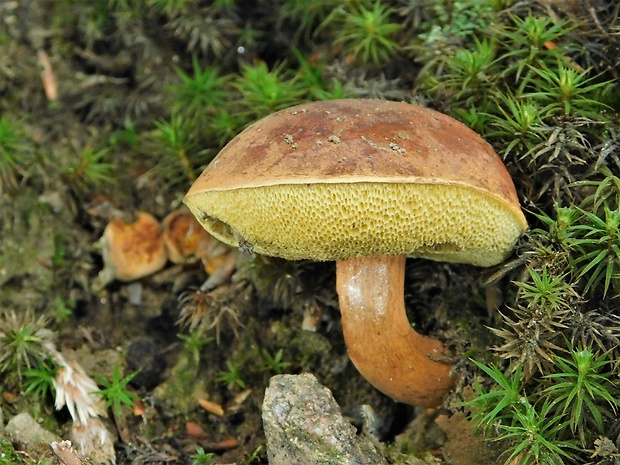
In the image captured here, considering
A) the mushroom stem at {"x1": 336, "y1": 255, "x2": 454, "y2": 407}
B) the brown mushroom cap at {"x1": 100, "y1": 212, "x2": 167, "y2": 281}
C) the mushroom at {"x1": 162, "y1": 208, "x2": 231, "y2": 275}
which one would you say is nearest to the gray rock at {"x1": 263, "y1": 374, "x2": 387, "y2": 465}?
the mushroom stem at {"x1": 336, "y1": 255, "x2": 454, "y2": 407}

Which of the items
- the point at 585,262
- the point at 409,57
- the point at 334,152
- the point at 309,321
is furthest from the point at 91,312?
the point at 585,262

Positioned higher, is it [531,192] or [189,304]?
[531,192]

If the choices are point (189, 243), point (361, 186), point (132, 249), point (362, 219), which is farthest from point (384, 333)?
point (132, 249)

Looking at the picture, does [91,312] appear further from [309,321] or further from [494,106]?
[494,106]

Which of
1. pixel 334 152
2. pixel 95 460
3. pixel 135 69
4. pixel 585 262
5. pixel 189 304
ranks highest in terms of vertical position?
pixel 334 152

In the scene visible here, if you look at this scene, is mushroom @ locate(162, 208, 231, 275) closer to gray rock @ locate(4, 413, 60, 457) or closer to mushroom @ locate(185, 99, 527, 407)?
mushroom @ locate(185, 99, 527, 407)

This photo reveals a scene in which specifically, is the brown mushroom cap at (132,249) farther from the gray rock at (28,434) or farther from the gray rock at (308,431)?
the gray rock at (308,431)

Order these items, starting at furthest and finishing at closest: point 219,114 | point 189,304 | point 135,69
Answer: point 135,69 → point 219,114 → point 189,304

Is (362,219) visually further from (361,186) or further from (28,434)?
(28,434)
